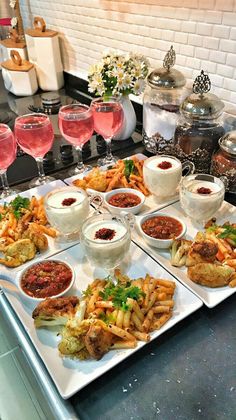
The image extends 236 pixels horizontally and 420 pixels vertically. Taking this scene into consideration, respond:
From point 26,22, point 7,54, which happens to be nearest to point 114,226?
point 7,54

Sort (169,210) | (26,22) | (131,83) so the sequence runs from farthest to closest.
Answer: (26,22) → (131,83) → (169,210)

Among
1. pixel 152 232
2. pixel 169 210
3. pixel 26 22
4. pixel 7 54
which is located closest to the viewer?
pixel 152 232

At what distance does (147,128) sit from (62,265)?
77 cm

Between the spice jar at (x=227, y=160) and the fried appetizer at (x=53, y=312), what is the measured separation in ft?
2.27

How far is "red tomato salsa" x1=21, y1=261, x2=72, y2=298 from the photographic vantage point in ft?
2.96

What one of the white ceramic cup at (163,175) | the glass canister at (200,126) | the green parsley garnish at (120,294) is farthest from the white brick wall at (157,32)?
the green parsley garnish at (120,294)

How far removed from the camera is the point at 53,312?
0.83m

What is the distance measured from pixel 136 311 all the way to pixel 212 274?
0.21 m

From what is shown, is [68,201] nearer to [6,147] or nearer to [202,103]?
[6,147]

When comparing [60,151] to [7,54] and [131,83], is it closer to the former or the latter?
[131,83]

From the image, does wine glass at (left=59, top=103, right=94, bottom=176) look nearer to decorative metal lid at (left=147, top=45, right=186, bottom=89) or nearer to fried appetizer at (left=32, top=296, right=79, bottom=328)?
decorative metal lid at (left=147, top=45, right=186, bottom=89)

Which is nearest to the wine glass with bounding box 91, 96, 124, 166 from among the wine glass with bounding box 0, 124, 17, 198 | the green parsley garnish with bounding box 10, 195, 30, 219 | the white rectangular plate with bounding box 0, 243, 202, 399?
the wine glass with bounding box 0, 124, 17, 198

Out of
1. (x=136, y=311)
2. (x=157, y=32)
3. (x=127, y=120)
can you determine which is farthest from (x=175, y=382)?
(x=157, y=32)

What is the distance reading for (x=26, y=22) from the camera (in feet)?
8.68
